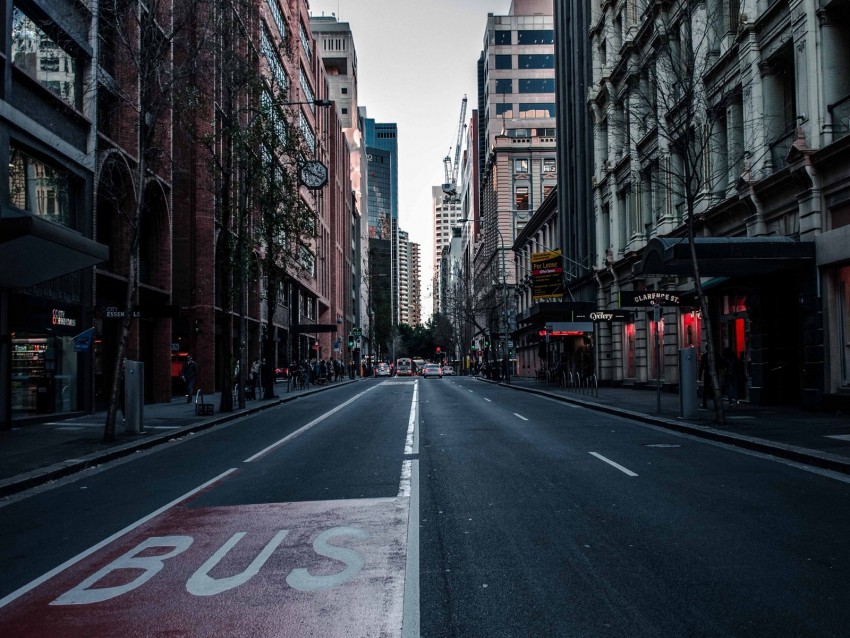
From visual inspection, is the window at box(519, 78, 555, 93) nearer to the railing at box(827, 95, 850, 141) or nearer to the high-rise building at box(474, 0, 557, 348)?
the high-rise building at box(474, 0, 557, 348)

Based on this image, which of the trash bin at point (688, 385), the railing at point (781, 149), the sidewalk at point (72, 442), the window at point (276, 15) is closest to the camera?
the sidewalk at point (72, 442)

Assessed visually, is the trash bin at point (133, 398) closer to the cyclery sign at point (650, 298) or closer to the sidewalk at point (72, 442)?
the sidewalk at point (72, 442)

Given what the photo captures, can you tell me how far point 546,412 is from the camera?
23.1m

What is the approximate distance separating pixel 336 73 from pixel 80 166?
106 metres

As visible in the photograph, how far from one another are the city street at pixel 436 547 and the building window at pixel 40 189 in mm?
10058

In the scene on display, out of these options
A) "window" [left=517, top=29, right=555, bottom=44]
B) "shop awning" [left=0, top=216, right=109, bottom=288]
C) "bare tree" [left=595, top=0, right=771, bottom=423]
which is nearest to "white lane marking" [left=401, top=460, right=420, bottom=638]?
"shop awning" [left=0, top=216, right=109, bottom=288]

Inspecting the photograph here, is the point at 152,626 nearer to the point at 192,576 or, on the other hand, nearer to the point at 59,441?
→ the point at 192,576

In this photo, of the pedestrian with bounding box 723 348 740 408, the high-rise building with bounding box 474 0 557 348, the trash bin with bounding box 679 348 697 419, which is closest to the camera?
the trash bin with bounding box 679 348 697 419

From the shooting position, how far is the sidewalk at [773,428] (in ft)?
38.4

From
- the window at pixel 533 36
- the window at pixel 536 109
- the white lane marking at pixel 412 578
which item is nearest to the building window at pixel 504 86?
the window at pixel 536 109

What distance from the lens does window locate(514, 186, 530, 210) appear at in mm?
89188

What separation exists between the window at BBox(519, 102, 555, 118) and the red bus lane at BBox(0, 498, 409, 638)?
99726 mm

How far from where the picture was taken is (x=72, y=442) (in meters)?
15.8

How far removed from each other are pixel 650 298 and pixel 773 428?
7.17m
